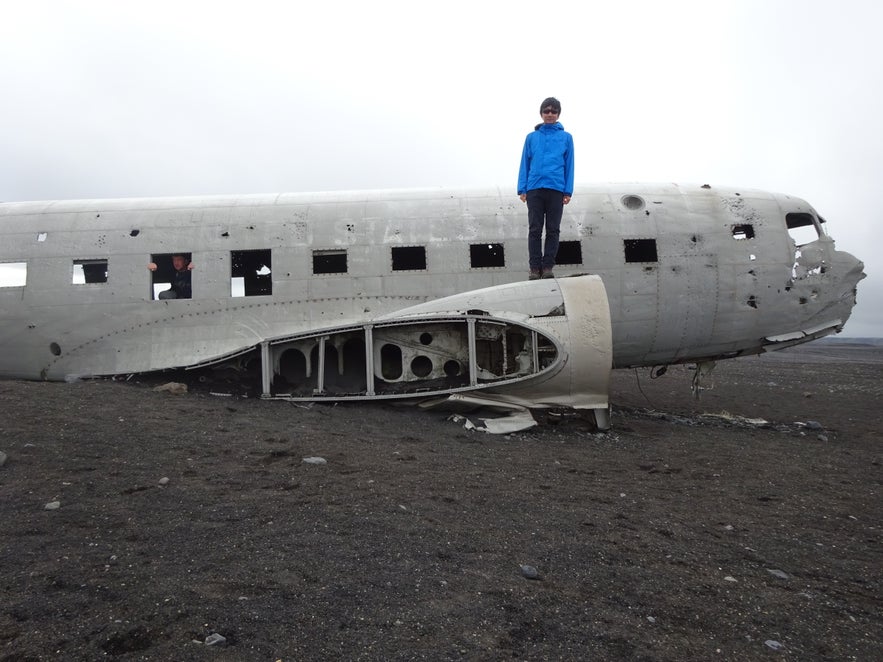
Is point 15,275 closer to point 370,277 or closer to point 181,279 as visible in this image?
point 181,279

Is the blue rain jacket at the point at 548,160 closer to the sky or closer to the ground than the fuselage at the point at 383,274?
closer to the sky

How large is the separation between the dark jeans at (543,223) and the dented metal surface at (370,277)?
0.45m

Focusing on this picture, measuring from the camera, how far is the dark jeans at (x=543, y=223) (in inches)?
303

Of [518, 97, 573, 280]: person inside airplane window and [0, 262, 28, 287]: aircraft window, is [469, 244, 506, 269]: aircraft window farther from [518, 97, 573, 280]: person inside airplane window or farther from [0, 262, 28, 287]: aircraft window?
[0, 262, 28, 287]: aircraft window

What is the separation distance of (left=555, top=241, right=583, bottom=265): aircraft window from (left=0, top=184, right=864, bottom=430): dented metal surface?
0.03 m

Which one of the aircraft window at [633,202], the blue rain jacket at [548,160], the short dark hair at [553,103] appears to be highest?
the short dark hair at [553,103]

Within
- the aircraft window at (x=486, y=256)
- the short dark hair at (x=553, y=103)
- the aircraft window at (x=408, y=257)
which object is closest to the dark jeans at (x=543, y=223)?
the aircraft window at (x=486, y=256)

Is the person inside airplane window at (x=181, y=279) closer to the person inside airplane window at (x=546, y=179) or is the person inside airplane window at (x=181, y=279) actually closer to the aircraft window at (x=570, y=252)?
the person inside airplane window at (x=546, y=179)

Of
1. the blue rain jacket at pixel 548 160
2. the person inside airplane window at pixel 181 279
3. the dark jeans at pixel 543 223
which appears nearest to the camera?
the blue rain jacket at pixel 548 160

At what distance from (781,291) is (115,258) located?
426 inches

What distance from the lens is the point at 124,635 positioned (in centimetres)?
218

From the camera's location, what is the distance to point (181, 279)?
28.2ft

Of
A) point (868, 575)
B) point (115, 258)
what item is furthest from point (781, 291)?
point (115, 258)

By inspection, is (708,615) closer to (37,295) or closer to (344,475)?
(344,475)
